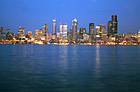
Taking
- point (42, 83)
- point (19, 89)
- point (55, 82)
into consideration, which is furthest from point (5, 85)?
point (55, 82)

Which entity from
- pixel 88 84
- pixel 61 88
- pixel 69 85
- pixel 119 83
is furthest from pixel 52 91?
pixel 119 83

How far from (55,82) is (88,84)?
4.07m

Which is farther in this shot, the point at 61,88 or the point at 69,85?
the point at 69,85

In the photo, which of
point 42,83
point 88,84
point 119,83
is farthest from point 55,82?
point 119,83

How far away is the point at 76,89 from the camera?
22.2 metres

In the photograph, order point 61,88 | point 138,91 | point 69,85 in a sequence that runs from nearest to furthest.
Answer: point 138,91 → point 61,88 → point 69,85

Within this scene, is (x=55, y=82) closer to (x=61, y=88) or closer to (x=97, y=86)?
(x=61, y=88)

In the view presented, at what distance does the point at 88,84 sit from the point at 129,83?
16.4 feet

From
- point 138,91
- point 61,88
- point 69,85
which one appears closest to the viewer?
point 138,91

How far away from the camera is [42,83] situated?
81.9ft

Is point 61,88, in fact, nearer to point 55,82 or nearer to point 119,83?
point 55,82

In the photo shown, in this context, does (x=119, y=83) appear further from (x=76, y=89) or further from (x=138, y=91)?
(x=76, y=89)

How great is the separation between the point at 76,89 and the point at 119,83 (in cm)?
614

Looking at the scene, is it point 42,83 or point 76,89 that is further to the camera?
point 42,83
